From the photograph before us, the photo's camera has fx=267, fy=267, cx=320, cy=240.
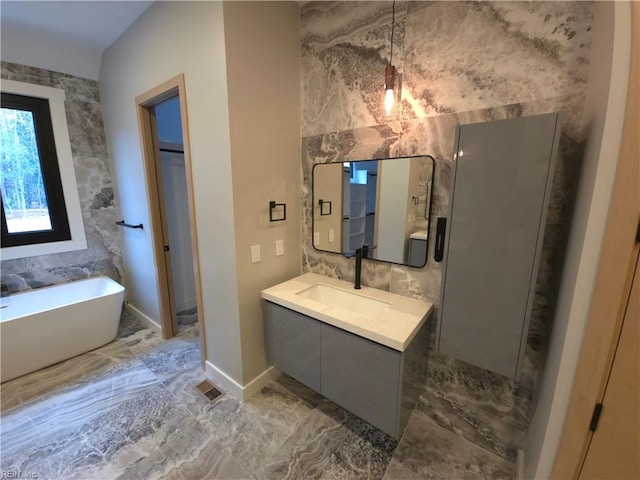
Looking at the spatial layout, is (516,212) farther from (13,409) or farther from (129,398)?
(13,409)

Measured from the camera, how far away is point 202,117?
5.66 ft

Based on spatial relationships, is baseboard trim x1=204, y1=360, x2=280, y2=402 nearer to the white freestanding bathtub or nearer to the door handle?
the white freestanding bathtub

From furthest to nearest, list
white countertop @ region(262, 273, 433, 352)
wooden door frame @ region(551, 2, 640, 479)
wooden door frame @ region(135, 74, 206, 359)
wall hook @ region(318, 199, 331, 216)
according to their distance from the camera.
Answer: wall hook @ region(318, 199, 331, 216), wooden door frame @ region(135, 74, 206, 359), white countertop @ region(262, 273, 433, 352), wooden door frame @ region(551, 2, 640, 479)

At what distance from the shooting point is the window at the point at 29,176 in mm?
2461

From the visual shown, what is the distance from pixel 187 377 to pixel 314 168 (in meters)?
1.97

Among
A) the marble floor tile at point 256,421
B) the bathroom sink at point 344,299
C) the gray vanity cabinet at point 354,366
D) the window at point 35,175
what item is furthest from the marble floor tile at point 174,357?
the window at point 35,175

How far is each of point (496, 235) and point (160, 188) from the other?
2.58 meters

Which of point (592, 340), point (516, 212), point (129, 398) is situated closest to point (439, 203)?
point (516, 212)

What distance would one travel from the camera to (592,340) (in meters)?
0.83

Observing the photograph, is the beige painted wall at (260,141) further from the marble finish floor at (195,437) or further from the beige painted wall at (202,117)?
the marble finish floor at (195,437)

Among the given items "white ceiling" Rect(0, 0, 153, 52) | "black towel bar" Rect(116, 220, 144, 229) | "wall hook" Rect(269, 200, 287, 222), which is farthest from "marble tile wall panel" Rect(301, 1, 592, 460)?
"black towel bar" Rect(116, 220, 144, 229)

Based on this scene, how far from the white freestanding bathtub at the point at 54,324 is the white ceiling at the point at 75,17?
2267 millimetres

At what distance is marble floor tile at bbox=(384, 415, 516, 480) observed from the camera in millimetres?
1465

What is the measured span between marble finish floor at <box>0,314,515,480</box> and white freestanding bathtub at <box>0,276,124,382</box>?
0.17 metres
